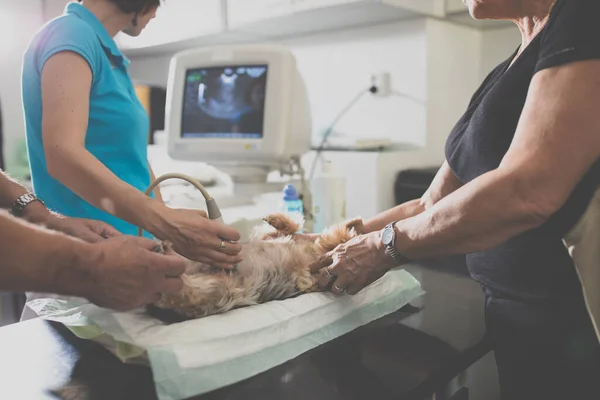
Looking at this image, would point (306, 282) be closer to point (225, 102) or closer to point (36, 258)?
point (36, 258)

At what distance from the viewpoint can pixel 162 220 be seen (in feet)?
2.75

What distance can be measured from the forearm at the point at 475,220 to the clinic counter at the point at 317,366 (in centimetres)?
15

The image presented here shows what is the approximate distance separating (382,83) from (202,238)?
4.44ft

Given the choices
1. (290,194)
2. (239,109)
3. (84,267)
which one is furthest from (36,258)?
(239,109)

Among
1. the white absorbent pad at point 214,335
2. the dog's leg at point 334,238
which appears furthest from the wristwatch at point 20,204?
the dog's leg at point 334,238

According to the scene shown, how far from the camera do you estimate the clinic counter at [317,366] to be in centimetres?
64

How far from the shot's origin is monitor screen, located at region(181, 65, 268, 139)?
1.54 m

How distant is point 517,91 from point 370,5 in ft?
3.35

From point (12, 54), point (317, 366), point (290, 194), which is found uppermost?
point (12, 54)

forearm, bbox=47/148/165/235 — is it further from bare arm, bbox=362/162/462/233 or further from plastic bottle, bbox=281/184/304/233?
plastic bottle, bbox=281/184/304/233

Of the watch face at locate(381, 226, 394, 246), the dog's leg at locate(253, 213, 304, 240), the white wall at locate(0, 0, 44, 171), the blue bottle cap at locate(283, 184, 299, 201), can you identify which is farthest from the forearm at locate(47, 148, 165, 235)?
the white wall at locate(0, 0, 44, 171)

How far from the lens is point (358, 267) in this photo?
840mm

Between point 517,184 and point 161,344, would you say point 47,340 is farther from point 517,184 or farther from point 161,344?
point 517,184

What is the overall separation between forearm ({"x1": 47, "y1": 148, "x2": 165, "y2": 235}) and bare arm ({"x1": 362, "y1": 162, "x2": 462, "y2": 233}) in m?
0.44
